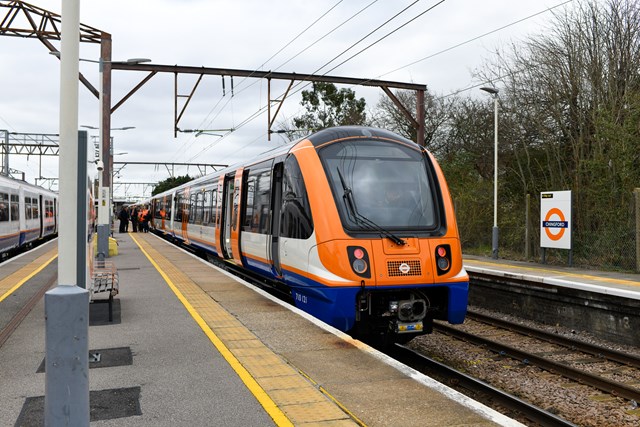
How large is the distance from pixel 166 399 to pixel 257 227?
19.2 feet

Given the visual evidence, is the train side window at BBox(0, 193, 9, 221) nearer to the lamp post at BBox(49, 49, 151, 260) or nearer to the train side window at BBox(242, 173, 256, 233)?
the lamp post at BBox(49, 49, 151, 260)

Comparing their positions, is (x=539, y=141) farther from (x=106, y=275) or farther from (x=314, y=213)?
(x=106, y=275)

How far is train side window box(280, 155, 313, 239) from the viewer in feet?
26.3

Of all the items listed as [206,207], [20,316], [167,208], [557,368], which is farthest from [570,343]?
[167,208]

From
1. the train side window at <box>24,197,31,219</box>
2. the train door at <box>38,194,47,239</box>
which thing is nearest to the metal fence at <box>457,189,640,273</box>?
the train side window at <box>24,197,31,219</box>

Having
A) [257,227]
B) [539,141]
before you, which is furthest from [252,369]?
[539,141]

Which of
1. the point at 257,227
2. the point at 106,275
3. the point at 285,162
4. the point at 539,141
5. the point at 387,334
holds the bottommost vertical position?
the point at 387,334

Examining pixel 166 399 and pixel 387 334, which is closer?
pixel 166 399

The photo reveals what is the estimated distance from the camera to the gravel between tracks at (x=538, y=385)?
633 cm

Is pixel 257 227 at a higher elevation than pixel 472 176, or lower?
lower

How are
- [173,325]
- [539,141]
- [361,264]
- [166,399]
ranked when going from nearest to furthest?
[166,399] < [361,264] < [173,325] < [539,141]

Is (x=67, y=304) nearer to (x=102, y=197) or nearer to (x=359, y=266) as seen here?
(x=359, y=266)

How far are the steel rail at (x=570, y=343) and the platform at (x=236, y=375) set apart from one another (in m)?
4.36

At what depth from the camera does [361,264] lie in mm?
7332
